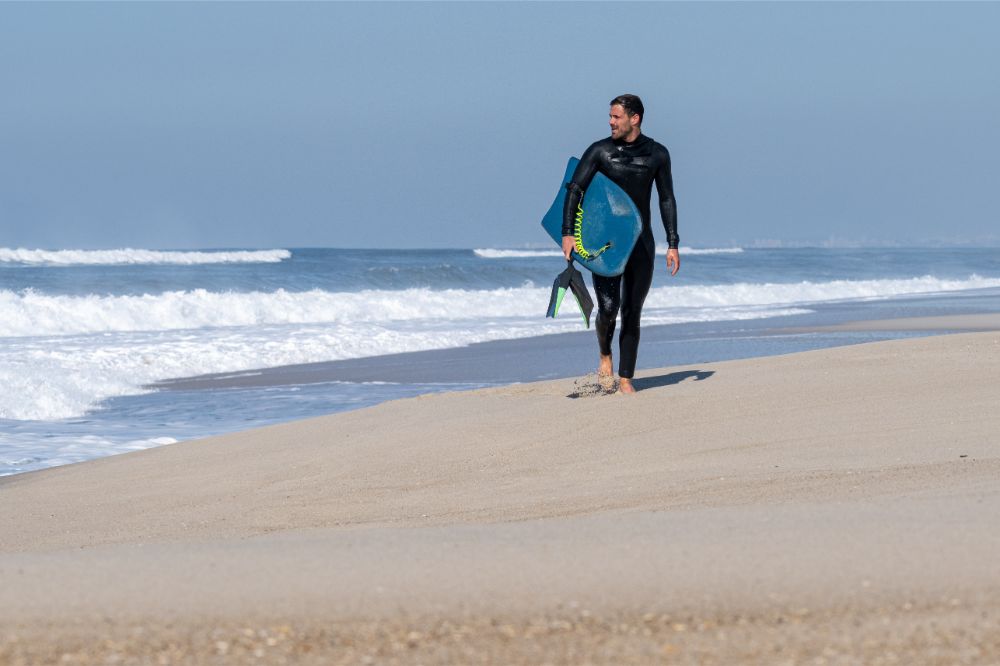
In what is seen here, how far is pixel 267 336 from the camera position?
17.0 m

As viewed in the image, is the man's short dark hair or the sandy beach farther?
the man's short dark hair

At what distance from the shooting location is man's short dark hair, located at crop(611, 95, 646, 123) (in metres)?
6.46

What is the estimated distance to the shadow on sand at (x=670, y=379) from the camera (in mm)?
7340

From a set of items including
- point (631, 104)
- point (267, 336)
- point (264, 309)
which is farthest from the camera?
point (264, 309)

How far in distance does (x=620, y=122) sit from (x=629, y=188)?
1.28 feet

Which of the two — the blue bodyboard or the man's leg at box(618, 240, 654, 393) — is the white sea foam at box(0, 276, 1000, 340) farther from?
the blue bodyboard

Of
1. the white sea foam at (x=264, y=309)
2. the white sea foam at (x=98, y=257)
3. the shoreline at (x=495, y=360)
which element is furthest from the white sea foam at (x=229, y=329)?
the white sea foam at (x=98, y=257)

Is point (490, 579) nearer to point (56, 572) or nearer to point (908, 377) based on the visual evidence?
point (56, 572)

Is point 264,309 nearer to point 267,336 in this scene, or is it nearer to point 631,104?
point 267,336

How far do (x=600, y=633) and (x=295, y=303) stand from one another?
22586mm

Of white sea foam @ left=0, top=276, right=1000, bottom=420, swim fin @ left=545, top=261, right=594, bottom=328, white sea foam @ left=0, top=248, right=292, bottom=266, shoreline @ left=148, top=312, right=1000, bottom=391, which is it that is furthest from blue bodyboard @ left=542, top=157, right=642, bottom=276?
white sea foam @ left=0, top=248, right=292, bottom=266

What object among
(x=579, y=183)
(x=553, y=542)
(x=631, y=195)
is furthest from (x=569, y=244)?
(x=553, y=542)

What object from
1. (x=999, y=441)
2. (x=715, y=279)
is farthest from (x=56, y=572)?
(x=715, y=279)

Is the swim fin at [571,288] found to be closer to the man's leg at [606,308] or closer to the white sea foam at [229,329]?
the man's leg at [606,308]
